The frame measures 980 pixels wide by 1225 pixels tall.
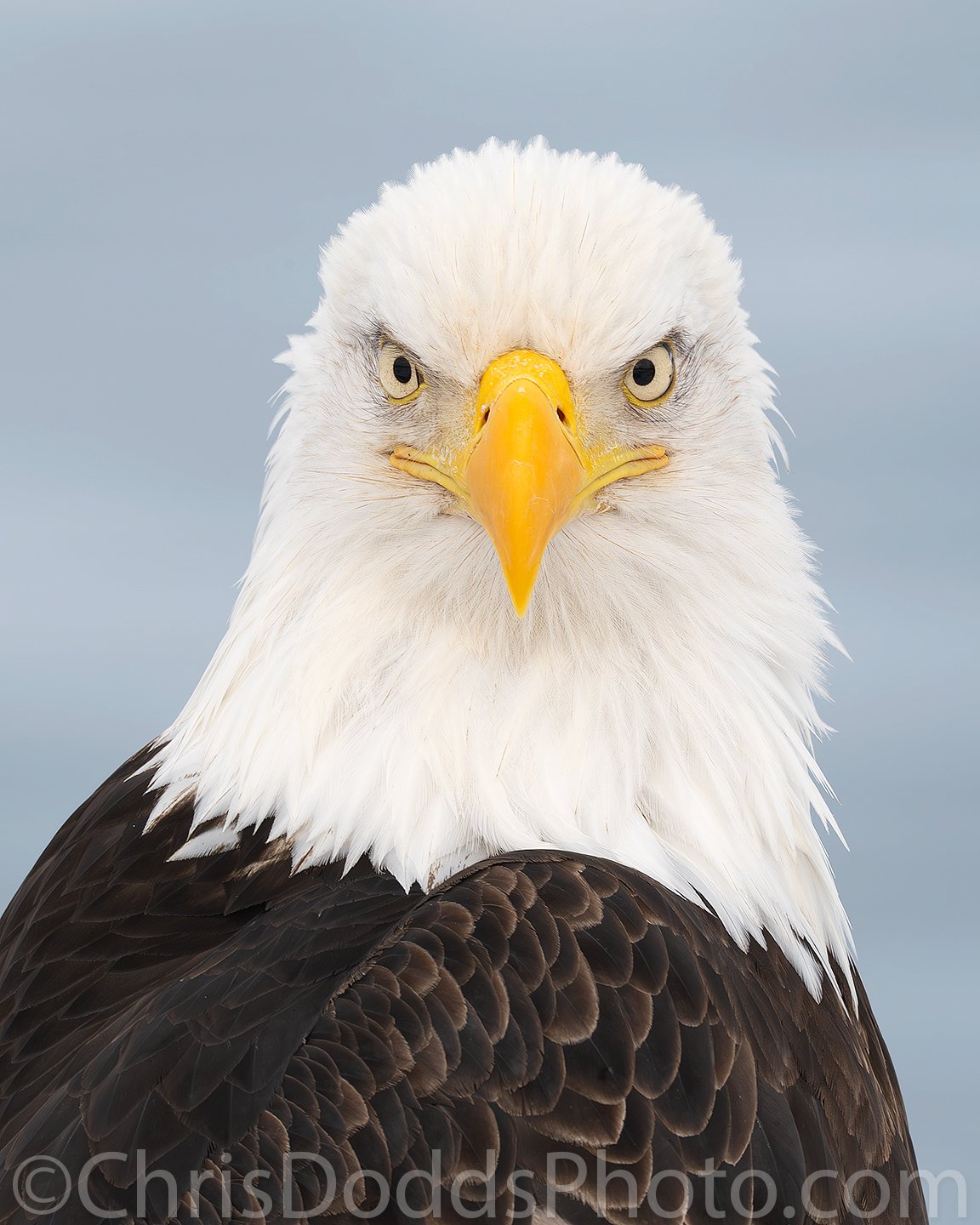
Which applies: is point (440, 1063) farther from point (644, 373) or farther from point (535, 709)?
point (644, 373)

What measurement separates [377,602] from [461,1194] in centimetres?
126

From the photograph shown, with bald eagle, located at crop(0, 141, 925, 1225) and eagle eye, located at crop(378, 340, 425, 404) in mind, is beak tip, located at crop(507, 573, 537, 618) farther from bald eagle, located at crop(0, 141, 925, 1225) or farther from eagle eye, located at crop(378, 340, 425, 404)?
eagle eye, located at crop(378, 340, 425, 404)

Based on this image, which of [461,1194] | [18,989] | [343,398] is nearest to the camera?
[461,1194]

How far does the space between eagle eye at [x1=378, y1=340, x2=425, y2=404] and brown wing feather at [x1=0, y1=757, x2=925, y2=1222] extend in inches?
38.3

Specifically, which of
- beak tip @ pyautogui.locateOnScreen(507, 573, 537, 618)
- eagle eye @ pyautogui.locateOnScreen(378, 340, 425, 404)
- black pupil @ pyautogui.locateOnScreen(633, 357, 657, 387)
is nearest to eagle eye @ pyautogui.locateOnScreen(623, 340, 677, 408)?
black pupil @ pyautogui.locateOnScreen(633, 357, 657, 387)

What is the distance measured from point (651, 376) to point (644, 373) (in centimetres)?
2

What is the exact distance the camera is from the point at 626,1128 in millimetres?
3922

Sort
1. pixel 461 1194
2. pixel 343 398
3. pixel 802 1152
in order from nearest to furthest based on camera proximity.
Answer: pixel 461 1194, pixel 802 1152, pixel 343 398

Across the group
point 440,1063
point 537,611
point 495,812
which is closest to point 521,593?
point 537,611

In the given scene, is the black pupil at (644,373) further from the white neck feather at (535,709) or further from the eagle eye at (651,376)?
the white neck feather at (535,709)

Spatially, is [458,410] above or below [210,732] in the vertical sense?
above

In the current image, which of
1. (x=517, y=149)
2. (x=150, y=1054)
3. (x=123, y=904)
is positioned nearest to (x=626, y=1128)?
(x=150, y=1054)

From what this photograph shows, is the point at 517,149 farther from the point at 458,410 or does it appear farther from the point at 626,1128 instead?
the point at 626,1128

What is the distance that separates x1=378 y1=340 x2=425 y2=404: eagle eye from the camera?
454 centimetres
